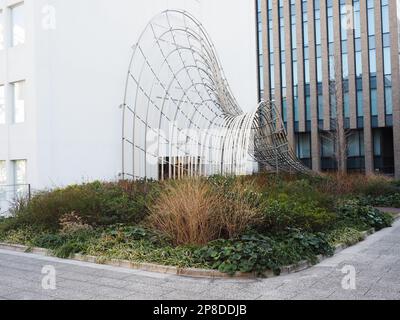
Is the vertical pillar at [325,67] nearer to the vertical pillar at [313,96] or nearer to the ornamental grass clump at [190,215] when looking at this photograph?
the vertical pillar at [313,96]

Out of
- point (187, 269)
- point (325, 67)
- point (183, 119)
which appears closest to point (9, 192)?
point (183, 119)

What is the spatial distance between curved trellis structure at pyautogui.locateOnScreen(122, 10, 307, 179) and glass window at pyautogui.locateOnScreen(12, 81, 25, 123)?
4312mm

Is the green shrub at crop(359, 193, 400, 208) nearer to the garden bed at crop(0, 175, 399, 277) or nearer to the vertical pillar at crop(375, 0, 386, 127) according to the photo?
the garden bed at crop(0, 175, 399, 277)

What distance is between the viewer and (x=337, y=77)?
42.8 metres

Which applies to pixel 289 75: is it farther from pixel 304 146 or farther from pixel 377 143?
pixel 377 143

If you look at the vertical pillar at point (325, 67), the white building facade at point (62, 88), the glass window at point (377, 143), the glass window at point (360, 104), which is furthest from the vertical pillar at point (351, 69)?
the white building facade at point (62, 88)

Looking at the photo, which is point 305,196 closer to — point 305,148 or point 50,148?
point 50,148

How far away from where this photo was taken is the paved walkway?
21.8 feet

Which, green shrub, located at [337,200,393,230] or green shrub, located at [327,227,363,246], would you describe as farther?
green shrub, located at [337,200,393,230]

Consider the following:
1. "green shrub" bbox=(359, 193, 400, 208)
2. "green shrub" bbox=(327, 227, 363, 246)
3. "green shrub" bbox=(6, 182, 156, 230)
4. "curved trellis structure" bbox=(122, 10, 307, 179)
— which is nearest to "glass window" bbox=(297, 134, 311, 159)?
"curved trellis structure" bbox=(122, 10, 307, 179)

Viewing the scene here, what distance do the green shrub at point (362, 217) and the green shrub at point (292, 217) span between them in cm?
182

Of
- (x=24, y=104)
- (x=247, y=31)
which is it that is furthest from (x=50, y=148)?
(x=247, y=31)

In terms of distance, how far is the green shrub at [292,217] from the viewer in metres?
10.1
